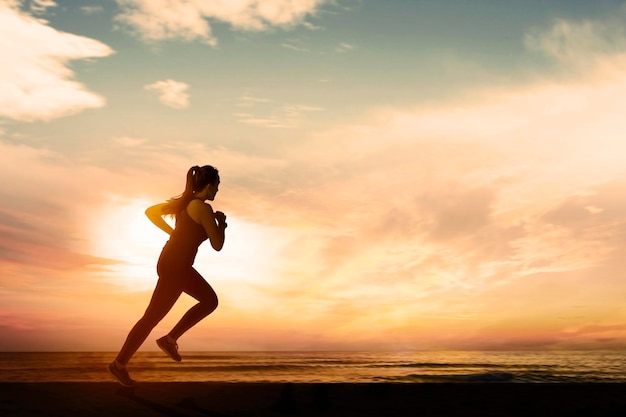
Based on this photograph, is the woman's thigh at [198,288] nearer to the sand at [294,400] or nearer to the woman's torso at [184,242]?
the woman's torso at [184,242]

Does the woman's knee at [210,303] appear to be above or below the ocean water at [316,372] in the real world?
above

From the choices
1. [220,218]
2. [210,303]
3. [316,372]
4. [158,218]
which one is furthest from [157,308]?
[316,372]

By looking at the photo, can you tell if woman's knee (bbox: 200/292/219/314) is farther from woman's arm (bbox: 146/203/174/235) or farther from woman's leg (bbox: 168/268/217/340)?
woman's arm (bbox: 146/203/174/235)

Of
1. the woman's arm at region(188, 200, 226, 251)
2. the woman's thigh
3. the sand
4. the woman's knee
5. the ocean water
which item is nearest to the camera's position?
the sand

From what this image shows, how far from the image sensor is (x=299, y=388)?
7.20m

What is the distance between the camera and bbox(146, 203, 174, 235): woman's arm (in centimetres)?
751

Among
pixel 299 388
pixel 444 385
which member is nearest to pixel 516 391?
pixel 444 385

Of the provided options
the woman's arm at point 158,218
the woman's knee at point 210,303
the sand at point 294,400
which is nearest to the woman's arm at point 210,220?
the woman's arm at point 158,218

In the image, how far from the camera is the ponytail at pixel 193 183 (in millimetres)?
7336

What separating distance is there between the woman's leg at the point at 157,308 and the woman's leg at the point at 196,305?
22cm

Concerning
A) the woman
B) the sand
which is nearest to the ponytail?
the woman

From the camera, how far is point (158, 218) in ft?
24.8

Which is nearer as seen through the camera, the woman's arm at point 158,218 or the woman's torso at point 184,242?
the woman's torso at point 184,242

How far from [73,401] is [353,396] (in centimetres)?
311
